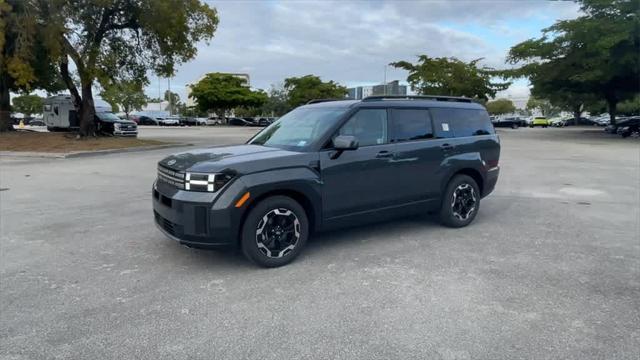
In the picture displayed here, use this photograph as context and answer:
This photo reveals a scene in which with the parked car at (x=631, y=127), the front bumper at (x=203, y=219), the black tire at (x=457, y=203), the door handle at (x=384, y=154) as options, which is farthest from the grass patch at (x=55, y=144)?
the parked car at (x=631, y=127)

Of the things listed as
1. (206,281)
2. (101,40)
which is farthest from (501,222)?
(101,40)

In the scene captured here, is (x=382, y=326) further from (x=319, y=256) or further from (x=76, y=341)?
(x=76, y=341)

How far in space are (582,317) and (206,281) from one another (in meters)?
3.27

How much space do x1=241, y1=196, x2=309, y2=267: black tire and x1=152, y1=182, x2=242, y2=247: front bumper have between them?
0.49ft

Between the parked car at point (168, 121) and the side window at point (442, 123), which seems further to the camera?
the parked car at point (168, 121)

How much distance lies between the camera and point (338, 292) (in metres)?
4.05

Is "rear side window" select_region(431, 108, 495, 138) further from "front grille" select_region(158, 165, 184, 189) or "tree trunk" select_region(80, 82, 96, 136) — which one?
"tree trunk" select_region(80, 82, 96, 136)

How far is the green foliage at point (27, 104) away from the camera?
9044 centimetres

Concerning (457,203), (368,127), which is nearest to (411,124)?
(368,127)

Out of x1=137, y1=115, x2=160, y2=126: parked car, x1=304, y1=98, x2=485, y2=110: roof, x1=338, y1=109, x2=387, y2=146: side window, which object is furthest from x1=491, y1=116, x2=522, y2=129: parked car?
x1=338, y1=109, x2=387, y2=146: side window

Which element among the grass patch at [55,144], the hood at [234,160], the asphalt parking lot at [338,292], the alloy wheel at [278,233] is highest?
the hood at [234,160]

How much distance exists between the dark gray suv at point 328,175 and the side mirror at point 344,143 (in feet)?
0.04

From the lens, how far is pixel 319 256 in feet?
16.5

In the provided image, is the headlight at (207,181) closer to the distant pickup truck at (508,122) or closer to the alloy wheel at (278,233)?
the alloy wheel at (278,233)
